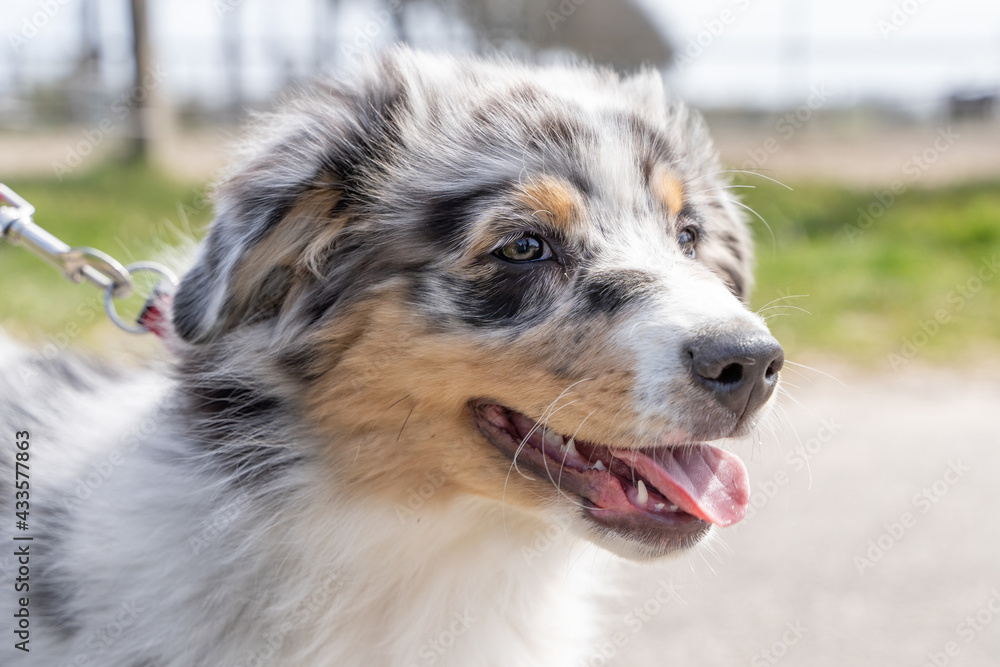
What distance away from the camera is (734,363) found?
224cm

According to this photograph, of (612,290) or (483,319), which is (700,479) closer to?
(612,290)

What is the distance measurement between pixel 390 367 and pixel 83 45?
1603 centimetres

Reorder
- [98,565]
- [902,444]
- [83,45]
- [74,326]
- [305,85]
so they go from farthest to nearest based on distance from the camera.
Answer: [83,45] → [74,326] → [902,444] → [305,85] → [98,565]

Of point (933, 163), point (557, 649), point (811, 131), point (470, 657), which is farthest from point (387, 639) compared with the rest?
point (811, 131)

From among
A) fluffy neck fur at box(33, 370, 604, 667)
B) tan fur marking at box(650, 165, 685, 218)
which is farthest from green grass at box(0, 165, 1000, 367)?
fluffy neck fur at box(33, 370, 604, 667)

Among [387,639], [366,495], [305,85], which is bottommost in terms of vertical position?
[387,639]

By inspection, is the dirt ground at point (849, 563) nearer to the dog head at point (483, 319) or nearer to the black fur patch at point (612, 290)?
the dog head at point (483, 319)

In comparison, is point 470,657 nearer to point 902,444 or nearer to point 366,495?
point 366,495

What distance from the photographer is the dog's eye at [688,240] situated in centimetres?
301

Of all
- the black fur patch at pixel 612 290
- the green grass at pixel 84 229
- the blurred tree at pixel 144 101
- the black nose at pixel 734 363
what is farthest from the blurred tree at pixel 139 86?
the black nose at pixel 734 363

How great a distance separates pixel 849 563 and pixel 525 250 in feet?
9.48

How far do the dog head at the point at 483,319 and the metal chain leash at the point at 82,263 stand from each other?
0.72 meters

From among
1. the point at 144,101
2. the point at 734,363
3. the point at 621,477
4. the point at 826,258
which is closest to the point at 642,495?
the point at 621,477

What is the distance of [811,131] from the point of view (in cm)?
1594
